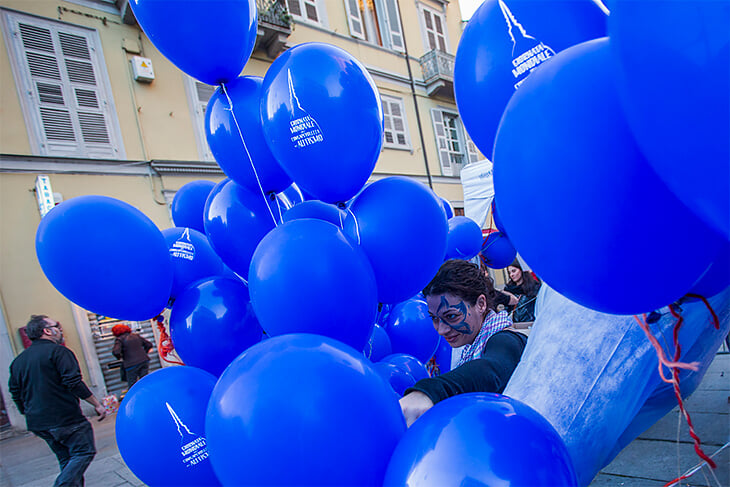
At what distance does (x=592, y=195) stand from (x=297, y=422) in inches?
24.5

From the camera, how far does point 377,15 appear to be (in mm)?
12000

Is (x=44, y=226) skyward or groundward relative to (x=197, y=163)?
groundward

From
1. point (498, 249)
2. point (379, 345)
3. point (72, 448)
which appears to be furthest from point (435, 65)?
point (72, 448)

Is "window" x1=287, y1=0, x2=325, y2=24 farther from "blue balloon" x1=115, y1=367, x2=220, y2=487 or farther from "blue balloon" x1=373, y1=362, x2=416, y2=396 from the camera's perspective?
"blue balloon" x1=115, y1=367, x2=220, y2=487

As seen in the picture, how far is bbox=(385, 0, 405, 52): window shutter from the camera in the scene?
12025mm

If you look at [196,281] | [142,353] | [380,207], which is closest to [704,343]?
[380,207]

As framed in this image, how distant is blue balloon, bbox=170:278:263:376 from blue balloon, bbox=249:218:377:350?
0.39 m

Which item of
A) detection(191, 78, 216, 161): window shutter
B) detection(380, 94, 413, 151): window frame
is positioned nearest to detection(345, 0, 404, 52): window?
detection(380, 94, 413, 151): window frame

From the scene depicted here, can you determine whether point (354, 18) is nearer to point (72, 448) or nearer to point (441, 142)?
point (441, 142)

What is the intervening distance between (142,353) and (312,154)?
17.9ft

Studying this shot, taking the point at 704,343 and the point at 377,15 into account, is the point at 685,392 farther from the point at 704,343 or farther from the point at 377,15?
the point at 377,15

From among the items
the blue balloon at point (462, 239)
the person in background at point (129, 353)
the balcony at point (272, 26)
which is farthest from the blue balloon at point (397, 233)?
the balcony at point (272, 26)

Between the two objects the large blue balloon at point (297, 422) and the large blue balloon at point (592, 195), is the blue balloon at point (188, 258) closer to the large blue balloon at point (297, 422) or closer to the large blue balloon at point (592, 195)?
the large blue balloon at point (297, 422)

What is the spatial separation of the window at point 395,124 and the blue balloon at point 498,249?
7190 millimetres
